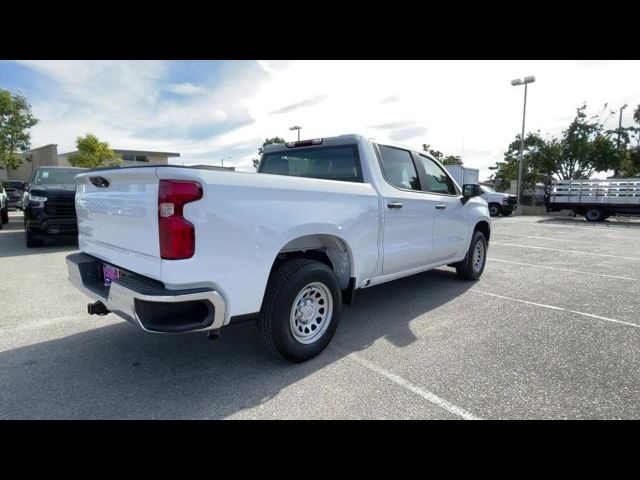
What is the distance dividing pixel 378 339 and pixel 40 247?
8.59 m

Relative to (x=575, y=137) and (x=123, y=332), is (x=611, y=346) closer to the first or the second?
(x=123, y=332)

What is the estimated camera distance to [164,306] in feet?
7.57

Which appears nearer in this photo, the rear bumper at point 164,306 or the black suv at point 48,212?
the rear bumper at point 164,306

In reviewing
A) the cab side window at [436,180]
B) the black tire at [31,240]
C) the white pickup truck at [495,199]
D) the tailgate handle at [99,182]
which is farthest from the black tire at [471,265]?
the white pickup truck at [495,199]

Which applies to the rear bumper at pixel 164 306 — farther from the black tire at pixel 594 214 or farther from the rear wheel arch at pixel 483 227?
the black tire at pixel 594 214

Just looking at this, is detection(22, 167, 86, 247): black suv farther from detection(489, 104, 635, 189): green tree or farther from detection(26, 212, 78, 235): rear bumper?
detection(489, 104, 635, 189): green tree

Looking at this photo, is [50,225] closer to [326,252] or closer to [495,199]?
[326,252]

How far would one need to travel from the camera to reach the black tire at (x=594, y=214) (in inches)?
801

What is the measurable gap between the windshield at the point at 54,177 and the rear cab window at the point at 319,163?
274 inches

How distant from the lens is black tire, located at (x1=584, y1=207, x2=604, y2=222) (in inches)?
801

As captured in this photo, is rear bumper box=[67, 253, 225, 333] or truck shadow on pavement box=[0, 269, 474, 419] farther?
truck shadow on pavement box=[0, 269, 474, 419]

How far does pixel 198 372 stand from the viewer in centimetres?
296

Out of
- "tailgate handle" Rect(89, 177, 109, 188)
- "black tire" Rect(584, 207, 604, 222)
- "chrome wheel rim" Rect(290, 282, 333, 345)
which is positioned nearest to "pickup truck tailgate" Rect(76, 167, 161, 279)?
"tailgate handle" Rect(89, 177, 109, 188)

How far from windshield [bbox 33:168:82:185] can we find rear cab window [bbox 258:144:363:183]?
6.96 meters
